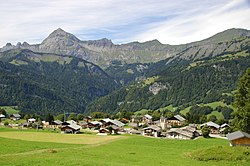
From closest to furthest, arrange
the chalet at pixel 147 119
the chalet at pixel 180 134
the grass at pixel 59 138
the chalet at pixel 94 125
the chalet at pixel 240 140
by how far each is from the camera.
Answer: the chalet at pixel 240 140
the grass at pixel 59 138
the chalet at pixel 180 134
the chalet at pixel 94 125
the chalet at pixel 147 119

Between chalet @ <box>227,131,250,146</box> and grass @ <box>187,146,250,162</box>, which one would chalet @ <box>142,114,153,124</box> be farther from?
grass @ <box>187,146,250,162</box>

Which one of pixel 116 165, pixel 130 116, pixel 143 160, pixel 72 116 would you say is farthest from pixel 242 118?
pixel 72 116

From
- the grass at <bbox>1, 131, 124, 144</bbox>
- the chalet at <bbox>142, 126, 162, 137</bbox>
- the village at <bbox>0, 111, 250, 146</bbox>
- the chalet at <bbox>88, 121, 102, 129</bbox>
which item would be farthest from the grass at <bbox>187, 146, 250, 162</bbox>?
the chalet at <bbox>88, 121, 102, 129</bbox>

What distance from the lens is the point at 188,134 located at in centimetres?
10969

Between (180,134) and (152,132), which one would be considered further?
(152,132)

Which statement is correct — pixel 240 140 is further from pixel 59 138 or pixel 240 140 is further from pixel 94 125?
pixel 94 125

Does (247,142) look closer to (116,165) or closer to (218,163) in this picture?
(218,163)

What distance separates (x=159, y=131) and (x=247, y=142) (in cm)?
6383

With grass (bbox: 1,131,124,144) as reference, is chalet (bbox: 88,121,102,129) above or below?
below

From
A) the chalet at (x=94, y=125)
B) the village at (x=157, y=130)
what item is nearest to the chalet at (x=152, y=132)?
the village at (x=157, y=130)

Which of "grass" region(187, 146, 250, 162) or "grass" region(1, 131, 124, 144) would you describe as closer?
"grass" region(187, 146, 250, 162)

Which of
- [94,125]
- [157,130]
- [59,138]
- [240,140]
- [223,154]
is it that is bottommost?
[94,125]

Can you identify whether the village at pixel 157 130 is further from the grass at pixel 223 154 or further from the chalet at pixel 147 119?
the grass at pixel 223 154

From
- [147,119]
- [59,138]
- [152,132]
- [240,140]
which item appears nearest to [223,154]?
[240,140]
